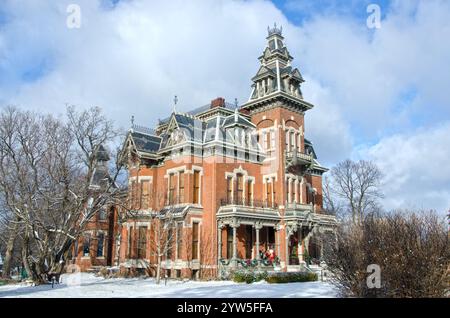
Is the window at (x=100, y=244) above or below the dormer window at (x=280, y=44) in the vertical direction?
below

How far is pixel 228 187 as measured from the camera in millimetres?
30875

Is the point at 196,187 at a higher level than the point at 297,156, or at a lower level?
lower

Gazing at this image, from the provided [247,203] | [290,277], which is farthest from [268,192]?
[290,277]

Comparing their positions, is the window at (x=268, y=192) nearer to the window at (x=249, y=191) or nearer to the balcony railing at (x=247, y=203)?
the balcony railing at (x=247, y=203)

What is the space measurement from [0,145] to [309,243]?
2366cm

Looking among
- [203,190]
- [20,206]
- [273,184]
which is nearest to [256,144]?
[273,184]

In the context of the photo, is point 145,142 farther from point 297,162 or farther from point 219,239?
point 297,162

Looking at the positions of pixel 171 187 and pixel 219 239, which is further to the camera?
pixel 171 187

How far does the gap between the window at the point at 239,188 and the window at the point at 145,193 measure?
735 centimetres

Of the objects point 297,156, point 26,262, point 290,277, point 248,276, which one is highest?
point 297,156

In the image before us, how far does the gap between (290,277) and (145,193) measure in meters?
13.8

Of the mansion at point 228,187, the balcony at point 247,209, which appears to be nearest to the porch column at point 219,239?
the mansion at point 228,187

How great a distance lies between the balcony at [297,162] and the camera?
33.0 m
